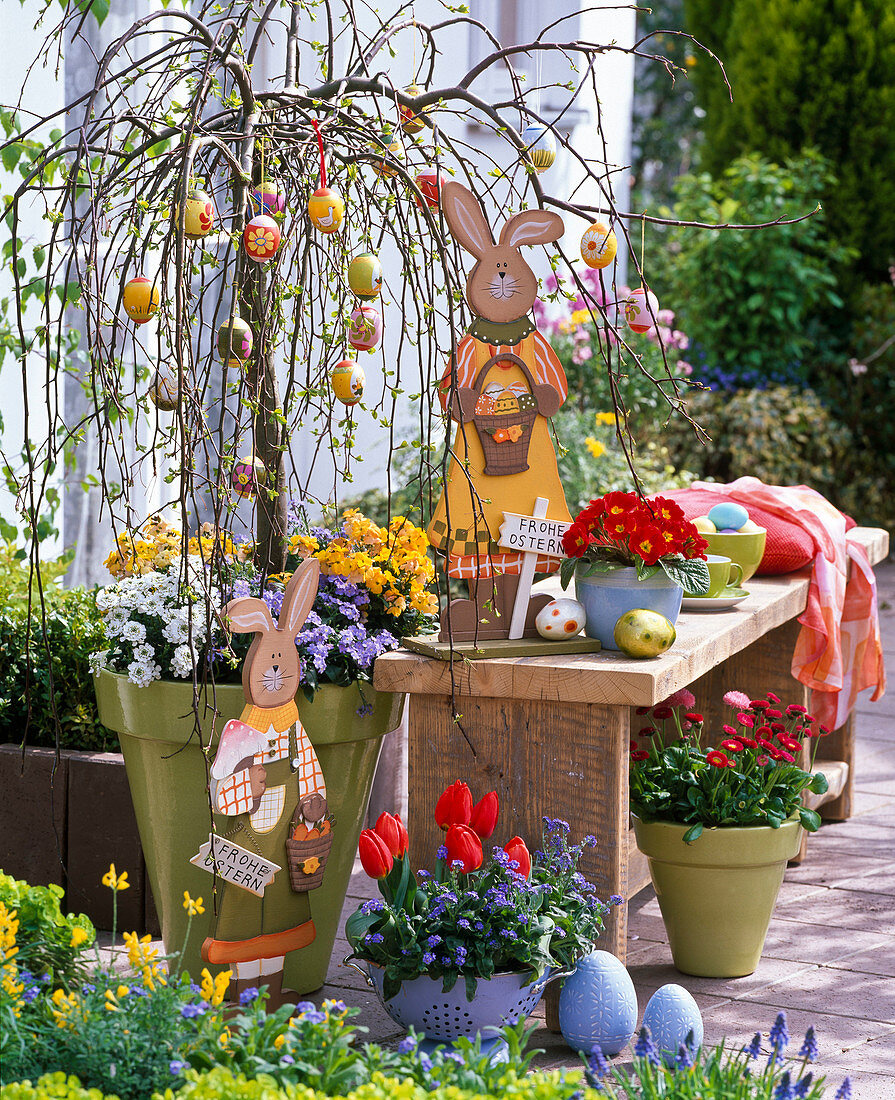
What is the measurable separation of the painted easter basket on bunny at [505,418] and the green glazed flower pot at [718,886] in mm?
850

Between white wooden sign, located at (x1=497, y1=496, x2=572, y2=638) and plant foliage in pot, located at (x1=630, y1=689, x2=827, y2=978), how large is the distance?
1.69ft

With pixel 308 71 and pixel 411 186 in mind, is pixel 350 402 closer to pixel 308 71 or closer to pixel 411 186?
pixel 411 186

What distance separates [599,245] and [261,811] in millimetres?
1246

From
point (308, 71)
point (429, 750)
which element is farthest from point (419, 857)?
point (308, 71)

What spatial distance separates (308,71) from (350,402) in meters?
3.38

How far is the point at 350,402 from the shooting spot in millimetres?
2486

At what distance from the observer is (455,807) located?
2.43 metres

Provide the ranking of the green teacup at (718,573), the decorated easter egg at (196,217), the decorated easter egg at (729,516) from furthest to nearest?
the decorated easter egg at (729,516), the green teacup at (718,573), the decorated easter egg at (196,217)

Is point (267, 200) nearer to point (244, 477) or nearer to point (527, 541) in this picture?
point (244, 477)

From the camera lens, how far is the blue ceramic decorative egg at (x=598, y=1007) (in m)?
2.41

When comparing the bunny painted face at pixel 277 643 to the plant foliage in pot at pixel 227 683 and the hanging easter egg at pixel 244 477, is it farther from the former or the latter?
the hanging easter egg at pixel 244 477

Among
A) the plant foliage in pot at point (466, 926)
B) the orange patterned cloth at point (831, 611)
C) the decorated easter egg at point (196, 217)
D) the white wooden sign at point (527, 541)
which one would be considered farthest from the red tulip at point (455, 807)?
the orange patterned cloth at point (831, 611)

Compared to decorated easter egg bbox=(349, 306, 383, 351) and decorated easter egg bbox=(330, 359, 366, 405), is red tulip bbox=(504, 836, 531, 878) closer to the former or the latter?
decorated easter egg bbox=(330, 359, 366, 405)

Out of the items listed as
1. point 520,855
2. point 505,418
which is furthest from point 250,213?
point 520,855
